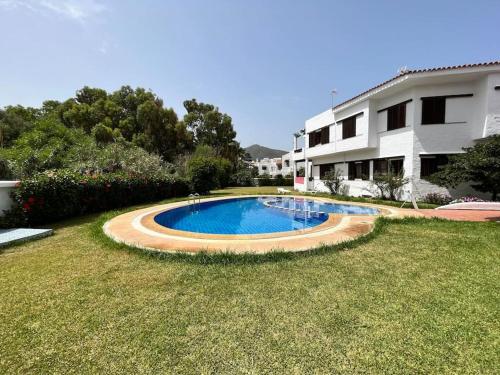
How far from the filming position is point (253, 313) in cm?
326

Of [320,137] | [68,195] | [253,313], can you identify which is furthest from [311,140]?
[253,313]

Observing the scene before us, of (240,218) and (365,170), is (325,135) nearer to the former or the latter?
A: (365,170)

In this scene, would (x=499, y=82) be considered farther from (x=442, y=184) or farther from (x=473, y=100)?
(x=442, y=184)

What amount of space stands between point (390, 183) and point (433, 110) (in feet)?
15.4

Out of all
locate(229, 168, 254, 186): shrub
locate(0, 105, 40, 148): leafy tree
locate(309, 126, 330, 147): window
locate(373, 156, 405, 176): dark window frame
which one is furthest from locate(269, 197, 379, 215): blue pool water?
locate(0, 105, 40, 148): leafy tree

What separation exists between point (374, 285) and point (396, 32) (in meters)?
16.3

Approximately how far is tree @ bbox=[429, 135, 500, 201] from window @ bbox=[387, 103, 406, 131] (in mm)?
3435

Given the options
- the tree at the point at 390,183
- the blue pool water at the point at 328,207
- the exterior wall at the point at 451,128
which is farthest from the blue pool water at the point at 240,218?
the exterior wall at the point at 451,128

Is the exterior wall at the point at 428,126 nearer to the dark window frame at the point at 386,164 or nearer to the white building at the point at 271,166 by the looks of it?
the dark window frame at the point at 386,164

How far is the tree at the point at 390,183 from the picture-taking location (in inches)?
547

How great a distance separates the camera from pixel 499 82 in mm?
11805

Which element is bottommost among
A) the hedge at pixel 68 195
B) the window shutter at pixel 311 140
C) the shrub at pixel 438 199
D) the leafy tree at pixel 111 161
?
the shrub at pixel 438 199

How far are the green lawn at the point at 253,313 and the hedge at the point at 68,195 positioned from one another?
333 cm

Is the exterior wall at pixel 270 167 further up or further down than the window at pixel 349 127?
further down
